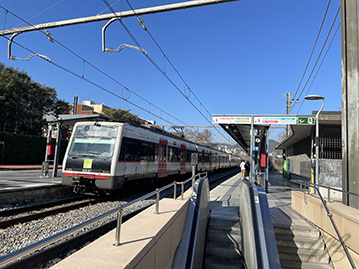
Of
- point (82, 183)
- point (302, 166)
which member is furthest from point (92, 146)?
point (302, 166)

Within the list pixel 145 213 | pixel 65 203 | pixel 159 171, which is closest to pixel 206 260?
Answer: pixel 145 213

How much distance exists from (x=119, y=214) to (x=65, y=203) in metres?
7.58

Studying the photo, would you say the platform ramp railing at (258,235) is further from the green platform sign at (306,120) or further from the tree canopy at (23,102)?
the tree canopy at (23,102)

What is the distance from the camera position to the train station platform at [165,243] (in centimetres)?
251

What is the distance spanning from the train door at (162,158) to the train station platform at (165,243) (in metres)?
5.30

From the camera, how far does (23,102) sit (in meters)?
31.4

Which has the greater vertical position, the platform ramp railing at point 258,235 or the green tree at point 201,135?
the green tree at point 201,135

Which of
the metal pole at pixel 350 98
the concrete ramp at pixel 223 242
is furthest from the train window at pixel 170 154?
the metal pole at pixel 350 98

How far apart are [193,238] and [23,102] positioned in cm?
3299

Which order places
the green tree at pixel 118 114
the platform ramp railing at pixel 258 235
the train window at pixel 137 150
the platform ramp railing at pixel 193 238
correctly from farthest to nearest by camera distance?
the green tree at pixel 118 114 < the train window at pixel 137 150 < the platform ramp railing at pixel 258 235 < the platform ramp railing at pixel 193 238

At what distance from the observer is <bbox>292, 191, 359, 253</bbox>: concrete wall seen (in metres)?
4.87

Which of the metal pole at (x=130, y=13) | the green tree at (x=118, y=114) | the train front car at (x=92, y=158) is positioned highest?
the green tree at (x=118, y=114)

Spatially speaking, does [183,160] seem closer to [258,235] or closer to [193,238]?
[193,238]

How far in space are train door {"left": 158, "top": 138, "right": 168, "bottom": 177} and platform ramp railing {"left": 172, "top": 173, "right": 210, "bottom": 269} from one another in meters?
6.94
